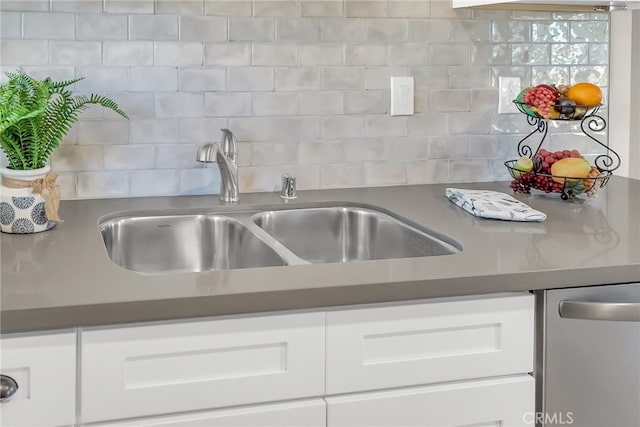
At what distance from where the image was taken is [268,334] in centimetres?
119

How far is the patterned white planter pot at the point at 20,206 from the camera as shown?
1.50 m

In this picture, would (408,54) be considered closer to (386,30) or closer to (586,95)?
(386,30)

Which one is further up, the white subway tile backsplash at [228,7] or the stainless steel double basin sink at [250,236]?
the white subway tile backsplash at [228,7]

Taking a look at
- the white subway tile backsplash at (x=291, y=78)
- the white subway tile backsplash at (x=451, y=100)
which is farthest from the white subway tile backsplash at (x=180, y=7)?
the white subway tile backsplash at (x=451, y=100)

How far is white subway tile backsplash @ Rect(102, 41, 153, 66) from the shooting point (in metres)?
1.84

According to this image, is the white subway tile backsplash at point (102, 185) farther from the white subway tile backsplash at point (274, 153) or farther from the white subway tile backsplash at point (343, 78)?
the white subway tile backsplash at point (343, 78)

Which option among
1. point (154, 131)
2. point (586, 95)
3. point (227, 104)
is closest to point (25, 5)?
point (154, 131)

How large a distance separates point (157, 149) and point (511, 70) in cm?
102

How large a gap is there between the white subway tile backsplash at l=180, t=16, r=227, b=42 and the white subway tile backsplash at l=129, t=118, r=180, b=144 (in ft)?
0.70

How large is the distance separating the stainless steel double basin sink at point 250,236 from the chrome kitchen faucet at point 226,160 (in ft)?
0.22

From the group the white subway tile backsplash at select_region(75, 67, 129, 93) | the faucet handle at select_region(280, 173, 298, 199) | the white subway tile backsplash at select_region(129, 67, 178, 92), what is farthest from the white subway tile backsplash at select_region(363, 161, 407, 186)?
the white subway tile backsplash at select_region(75, 67, 129, 93)

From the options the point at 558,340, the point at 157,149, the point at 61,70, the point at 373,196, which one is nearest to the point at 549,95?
the point at 373,196

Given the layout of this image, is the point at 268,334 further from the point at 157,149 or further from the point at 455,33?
the point at 455,33

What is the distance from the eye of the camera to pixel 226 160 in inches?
72.1
